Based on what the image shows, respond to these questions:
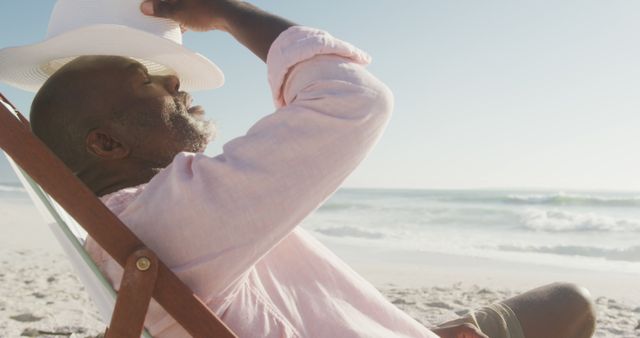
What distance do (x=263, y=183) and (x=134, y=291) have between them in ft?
1.07

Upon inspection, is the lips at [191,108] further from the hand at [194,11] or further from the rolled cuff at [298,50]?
the rolled cuff at [298,50]

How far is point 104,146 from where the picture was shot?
1.65 metres

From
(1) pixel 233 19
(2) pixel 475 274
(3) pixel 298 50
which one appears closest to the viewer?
(3) pixel 298 50

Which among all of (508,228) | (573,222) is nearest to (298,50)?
(508,228)

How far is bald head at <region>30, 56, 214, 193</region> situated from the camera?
1.64m

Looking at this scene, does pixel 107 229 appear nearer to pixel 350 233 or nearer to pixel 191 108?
pixel 191 108

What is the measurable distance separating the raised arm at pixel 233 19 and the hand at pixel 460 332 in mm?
1075


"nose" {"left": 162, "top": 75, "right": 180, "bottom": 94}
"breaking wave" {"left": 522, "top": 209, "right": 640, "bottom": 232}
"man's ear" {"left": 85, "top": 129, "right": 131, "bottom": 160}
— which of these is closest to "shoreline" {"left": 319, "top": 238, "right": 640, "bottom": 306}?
"nose" {"left": 162, "top": 75, "right": 180, "bottom": 94}

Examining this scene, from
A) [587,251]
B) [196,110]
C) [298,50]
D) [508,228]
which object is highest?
[298,50]

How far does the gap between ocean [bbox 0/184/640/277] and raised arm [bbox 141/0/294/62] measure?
9380 mm

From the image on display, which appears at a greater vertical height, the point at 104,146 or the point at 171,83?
the point at 171,83

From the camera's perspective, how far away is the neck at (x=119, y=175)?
65.5 inches

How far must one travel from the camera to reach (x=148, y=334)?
142 cm

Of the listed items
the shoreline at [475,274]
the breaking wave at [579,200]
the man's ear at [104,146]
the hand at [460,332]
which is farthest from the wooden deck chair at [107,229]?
the breaking wave at [579,200]
